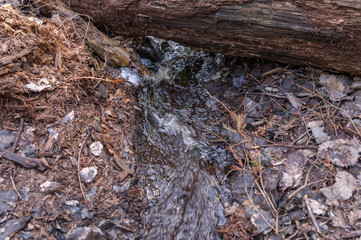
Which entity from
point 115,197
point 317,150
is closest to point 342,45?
point 317,150

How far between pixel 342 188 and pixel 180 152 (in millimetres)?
1790

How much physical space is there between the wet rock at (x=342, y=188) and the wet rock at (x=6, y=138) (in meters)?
3.14

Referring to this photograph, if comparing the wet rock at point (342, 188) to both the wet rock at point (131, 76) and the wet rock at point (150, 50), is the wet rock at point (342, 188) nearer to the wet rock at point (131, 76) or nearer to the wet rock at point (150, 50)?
the wet rock at point (131, 76)

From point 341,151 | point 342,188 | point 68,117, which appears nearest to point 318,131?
point 341,151

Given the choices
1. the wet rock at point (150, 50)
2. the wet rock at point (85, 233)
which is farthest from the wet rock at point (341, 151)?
the wet rock at point (150, 50)

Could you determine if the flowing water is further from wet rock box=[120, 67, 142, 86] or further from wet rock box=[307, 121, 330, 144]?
wet rock box=[307, 121, 330, 144]

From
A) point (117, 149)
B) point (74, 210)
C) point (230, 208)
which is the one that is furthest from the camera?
point (117, 149)

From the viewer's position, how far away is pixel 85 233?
2.06m

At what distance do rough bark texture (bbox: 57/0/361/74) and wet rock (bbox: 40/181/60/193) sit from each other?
230 cm

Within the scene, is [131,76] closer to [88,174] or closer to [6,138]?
[88,174]

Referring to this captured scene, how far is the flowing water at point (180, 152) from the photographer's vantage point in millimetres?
2504

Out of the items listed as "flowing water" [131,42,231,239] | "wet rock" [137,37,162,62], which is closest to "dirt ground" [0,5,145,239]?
"flowing water" [131,42,231,239]

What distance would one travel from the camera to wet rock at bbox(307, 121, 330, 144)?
8.10 ft

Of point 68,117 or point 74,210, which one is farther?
point 68,117
